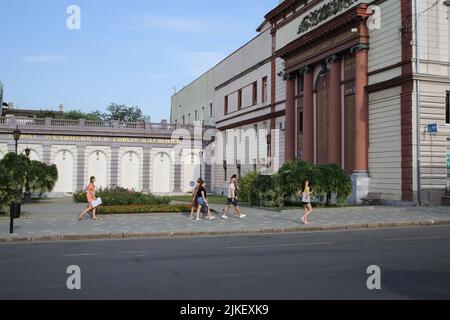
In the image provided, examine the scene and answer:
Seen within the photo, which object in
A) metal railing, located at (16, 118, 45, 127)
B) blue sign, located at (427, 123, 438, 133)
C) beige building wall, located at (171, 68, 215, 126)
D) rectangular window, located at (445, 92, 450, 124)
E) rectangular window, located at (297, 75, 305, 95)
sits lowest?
blue sign, located at (427, 123, 438, 133)

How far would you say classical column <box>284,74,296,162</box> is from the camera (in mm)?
37938

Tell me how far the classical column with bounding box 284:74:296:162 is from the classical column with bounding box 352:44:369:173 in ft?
30.6

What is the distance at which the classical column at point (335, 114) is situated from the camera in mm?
31094

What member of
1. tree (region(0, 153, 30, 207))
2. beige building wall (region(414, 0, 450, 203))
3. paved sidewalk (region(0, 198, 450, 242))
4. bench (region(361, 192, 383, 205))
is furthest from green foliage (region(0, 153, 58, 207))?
beige building wall (region(414, 0, 450, 203))

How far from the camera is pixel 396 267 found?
31.2 ft

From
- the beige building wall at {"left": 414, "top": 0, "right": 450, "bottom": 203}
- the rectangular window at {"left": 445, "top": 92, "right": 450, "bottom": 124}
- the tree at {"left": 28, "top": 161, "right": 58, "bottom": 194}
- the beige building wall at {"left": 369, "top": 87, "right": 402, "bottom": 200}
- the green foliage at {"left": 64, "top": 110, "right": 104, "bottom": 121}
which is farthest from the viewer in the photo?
the green foliage at {"left": 64, "top": 110, "right": 104, "bottom": 121}

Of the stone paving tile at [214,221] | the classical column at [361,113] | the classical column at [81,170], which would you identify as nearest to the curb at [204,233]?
the stone paving tile at [214,221]

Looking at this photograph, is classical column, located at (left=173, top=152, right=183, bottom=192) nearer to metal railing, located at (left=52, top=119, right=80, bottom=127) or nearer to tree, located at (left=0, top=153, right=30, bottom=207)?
metal railing, located at (left=52, top=119, right=80, bottom=127)

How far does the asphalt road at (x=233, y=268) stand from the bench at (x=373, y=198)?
12.1 m

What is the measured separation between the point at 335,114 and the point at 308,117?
→ 3.91 meters

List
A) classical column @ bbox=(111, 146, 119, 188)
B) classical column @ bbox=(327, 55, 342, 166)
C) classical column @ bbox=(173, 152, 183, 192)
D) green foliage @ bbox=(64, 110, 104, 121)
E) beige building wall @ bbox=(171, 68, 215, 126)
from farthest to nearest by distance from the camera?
green foliage @ bbox=(64, 110, 104, 121)
beige building wall @ bbox=(171, 68, 215, 126)
classical column @ bbox=(173, 152, 183, 192)
classical column @ bbox=(111, 146, 119, 188)
classical column @ bbox=(327, 55, 342, 166)

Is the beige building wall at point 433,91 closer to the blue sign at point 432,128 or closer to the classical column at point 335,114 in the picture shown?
the blue sign at point 432,128
